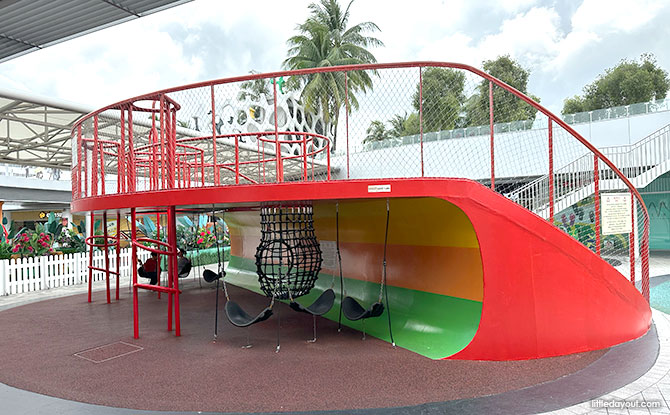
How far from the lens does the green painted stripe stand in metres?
5.36

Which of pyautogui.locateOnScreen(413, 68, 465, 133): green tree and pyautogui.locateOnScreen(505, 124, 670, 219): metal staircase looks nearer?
pyautogui.locateOnScreen(413, 68, 465, 133): green tree

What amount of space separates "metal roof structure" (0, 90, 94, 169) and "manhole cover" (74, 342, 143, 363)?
33.3 ft

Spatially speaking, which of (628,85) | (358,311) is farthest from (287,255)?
(628,85)

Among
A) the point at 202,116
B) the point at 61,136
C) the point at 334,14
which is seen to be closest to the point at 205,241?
the point at 61,136

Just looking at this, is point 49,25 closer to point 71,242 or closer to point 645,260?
point 71,242

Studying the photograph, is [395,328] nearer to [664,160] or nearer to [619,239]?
[619,239]

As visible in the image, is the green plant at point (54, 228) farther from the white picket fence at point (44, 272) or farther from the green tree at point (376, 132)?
the green tree at point (376, 132)

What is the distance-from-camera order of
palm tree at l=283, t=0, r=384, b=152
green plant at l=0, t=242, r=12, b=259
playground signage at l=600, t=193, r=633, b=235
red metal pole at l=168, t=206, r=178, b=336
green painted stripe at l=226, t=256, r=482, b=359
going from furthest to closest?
1. palm tree at l=283, t=0, r=384, b=152
2. green plant at l=0, t=242, r=12, b=259
3. playground signage at l=600, t=193, r=633, b=235
4. red metal pole at l=168, t=206, r=178, b=336
5. green painted stripe at l=226, t=256, r=482, b=359

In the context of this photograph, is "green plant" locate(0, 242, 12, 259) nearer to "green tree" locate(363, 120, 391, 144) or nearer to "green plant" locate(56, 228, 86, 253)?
"green plant" locate(56, 228, 86, 253)

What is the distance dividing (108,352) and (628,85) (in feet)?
156

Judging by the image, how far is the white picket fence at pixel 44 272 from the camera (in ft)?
36.2

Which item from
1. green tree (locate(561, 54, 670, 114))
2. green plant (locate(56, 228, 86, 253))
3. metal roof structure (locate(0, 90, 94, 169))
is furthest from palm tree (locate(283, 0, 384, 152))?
green tree (locate(561, 54, 670, 114))

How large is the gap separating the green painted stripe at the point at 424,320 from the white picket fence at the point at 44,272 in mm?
8414

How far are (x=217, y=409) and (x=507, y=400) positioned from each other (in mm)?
2533
